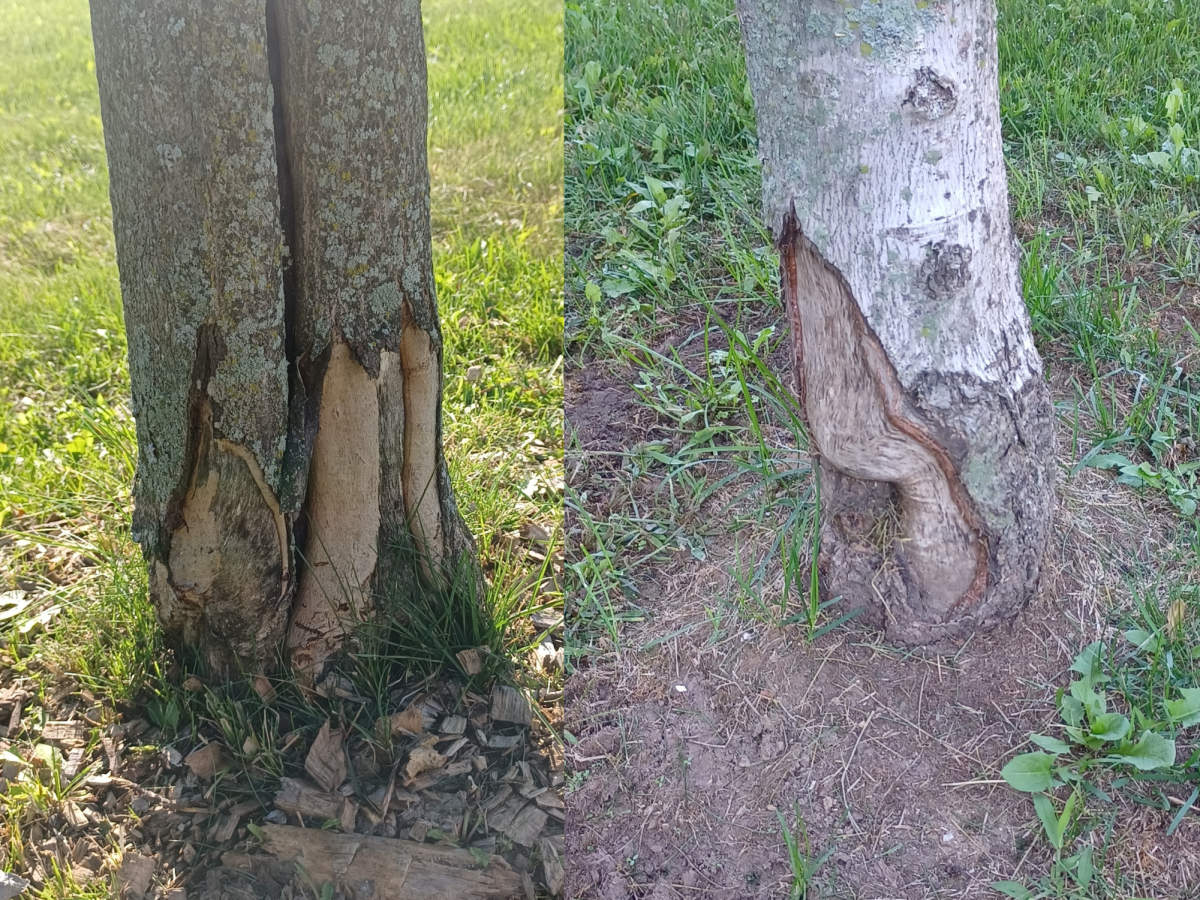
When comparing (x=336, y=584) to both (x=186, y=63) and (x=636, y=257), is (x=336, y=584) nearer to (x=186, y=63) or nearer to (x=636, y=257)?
(x=186, y=63)

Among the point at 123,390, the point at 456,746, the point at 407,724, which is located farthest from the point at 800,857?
the point at 123,390

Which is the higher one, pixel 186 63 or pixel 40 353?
pixel 186 63

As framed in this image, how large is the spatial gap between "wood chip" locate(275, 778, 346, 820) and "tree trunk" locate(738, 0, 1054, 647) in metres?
1.18

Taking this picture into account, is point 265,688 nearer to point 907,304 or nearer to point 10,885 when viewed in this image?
point 10,885

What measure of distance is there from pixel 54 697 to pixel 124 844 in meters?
0.48

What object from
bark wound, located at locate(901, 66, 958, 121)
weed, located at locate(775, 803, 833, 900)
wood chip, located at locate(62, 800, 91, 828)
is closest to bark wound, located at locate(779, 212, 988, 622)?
bark wound, located at locate(901, 66, 958, 121)

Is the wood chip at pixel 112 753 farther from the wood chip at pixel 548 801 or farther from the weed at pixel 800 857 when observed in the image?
the weed at pixel 800 857

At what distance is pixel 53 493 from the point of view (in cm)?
290

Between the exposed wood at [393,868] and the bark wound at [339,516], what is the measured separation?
0.42 m

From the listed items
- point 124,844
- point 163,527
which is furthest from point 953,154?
point 124,844

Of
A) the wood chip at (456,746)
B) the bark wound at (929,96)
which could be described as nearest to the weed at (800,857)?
the wood chip at (456,746)

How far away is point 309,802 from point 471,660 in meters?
0.45

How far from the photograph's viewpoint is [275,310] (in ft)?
6.09

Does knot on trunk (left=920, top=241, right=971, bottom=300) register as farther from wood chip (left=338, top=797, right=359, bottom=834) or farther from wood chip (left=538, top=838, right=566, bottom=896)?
wood chip (left=338, top=797, right=359, bottom=834)
